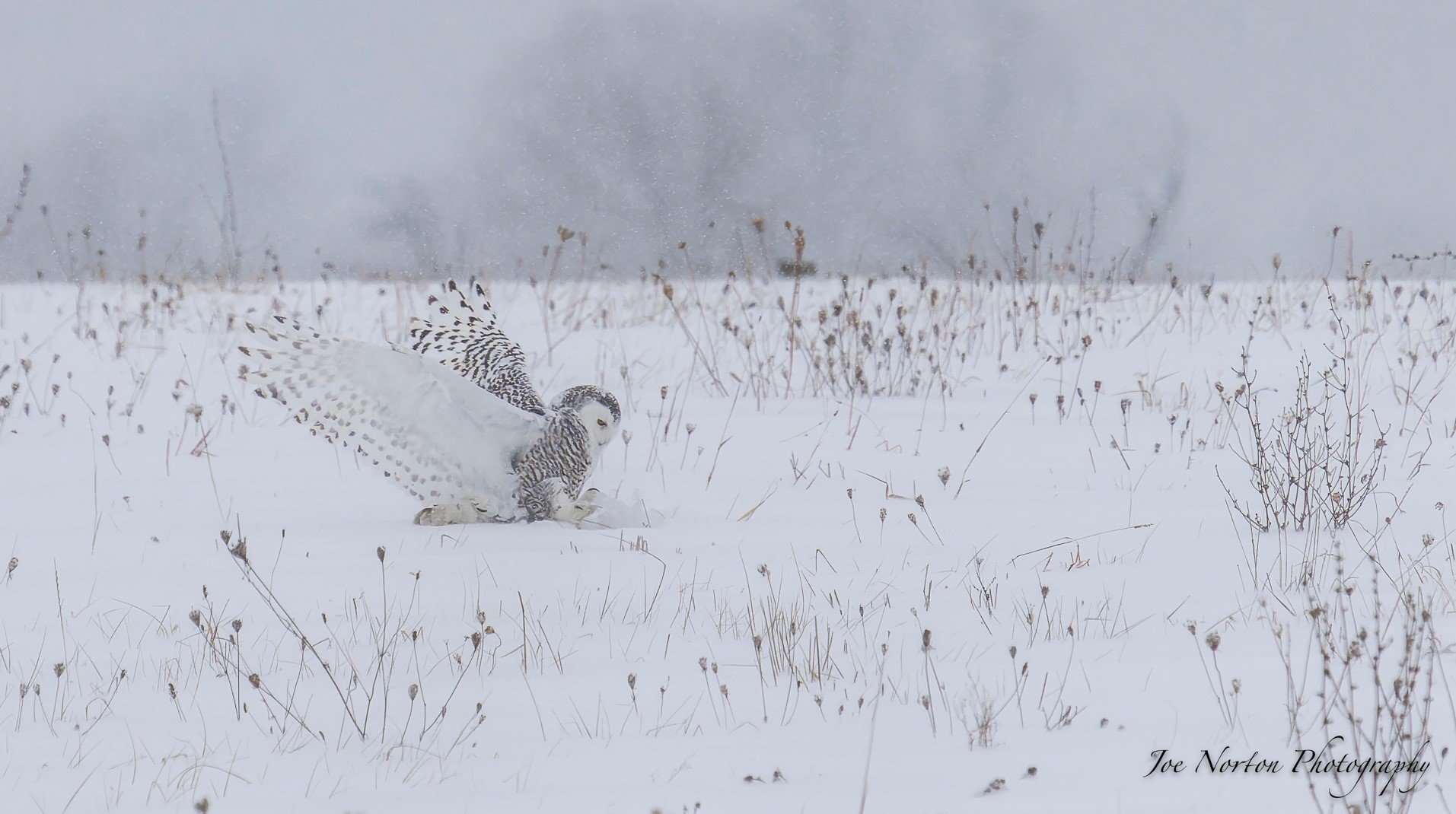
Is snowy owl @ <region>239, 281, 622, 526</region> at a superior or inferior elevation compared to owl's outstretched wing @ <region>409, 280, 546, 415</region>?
inferior

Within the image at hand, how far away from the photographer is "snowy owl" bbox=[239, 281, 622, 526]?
3188 millimetres

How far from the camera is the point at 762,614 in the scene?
2719 mm

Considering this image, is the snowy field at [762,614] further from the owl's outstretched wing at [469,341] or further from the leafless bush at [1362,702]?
the owl's outstretched wing at [469,341]

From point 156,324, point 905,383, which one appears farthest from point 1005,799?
point 156,324

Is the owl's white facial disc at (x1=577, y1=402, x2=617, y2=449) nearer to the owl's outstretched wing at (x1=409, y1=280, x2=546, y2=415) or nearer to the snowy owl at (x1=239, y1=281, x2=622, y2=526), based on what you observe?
the snowy owl at (x1=239, y1=281, x2=622, y2=526)

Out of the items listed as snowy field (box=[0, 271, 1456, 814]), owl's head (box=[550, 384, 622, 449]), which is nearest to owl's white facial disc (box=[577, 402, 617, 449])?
owl's head (box=[550, 384, 622, 449])

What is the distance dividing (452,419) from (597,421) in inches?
19.0

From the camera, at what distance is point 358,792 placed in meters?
1.91

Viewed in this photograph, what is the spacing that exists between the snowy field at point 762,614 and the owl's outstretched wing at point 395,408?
0.79 feet

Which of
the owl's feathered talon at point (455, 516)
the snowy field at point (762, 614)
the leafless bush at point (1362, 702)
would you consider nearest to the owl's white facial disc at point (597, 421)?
the snowy field at point (762, 614)
